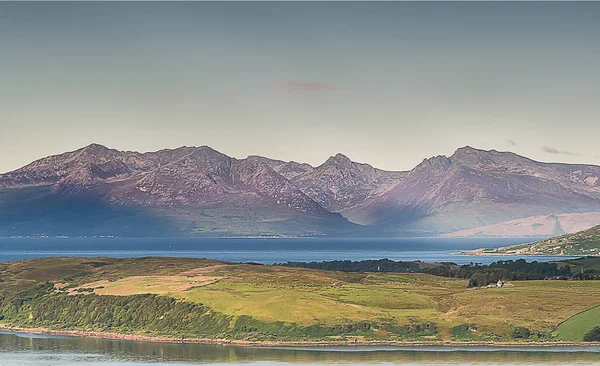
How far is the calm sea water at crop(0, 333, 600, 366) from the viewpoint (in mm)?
135250

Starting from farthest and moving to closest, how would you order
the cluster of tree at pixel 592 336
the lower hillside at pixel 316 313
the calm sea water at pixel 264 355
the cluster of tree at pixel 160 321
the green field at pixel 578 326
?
1. the cluster of tree at pixel 160 321
2. the lower hillside at pixel 316 313
3. the green field at pixel 578 326
4. the cluster of tree at pixel 592 336
5. the calm sea water at pixel 264 355

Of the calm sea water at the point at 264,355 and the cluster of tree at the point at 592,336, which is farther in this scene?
the cluster of tree at the point at 592,336

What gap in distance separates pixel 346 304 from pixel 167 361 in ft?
165

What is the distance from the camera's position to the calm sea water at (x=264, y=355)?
13525cm

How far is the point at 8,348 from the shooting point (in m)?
153

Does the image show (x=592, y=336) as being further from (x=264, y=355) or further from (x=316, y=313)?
(x=264, y=355)

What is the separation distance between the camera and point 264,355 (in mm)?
144375

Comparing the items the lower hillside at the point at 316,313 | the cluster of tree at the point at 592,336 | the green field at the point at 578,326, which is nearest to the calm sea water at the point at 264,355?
the cluster of tree at the point at 592,336

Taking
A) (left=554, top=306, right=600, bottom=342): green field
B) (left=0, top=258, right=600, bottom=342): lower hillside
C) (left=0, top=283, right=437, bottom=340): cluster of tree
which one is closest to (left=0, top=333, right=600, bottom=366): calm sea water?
(left=554, top=306, right=600, bottom=342): green field

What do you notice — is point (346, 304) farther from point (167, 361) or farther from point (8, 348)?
point (8, 348)

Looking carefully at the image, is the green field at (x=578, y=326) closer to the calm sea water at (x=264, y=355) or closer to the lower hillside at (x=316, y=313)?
the lower hillside at (x=316, y=313)

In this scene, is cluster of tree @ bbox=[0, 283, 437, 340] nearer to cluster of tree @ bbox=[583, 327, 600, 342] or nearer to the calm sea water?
the calm sea water

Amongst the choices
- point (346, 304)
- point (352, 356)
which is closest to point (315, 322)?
point (346, 304)

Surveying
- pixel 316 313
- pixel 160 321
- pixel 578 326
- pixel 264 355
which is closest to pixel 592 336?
pixel 578 326
